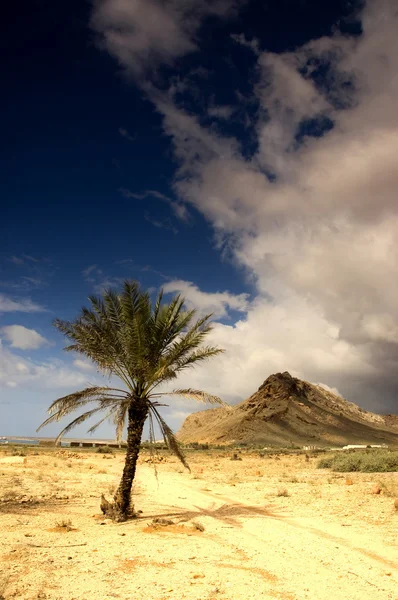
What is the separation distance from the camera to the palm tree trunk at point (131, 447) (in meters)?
12.6

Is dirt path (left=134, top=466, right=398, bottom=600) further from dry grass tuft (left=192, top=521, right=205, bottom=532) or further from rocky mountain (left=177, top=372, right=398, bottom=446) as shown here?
rocky mountain (left=177, top=372, right=398, bottom=446)

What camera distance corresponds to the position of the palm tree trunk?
12602 mm

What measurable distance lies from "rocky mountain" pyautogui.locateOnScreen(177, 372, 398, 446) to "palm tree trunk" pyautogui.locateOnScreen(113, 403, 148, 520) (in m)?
91.6

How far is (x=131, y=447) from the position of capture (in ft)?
41.8

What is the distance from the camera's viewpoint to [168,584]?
281 inches

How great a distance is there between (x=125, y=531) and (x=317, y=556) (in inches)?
194

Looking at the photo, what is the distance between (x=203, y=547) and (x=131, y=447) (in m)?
3.94

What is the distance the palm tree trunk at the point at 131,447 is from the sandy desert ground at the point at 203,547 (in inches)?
27.3

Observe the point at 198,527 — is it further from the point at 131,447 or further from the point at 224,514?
the point at 224,514

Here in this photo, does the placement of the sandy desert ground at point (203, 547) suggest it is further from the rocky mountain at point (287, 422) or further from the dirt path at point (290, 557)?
the rocky mountain at point (287, 422)

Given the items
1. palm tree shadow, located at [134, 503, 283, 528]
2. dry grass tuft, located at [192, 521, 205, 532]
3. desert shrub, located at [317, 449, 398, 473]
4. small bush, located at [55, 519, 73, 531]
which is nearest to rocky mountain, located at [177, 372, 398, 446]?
desert shrub, located at [317, 449, 398, 473]

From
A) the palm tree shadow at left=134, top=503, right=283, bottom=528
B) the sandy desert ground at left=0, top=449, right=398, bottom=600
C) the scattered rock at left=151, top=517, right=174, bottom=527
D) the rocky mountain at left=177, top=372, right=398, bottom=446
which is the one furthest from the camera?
the rocky mountain at left=177, top=372, right=398, bottom=446

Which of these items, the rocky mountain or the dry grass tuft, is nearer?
the dry grass tuft

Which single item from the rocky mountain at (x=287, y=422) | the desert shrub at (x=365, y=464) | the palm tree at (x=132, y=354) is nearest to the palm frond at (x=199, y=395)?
the palm tree at (x=132, y=354)
